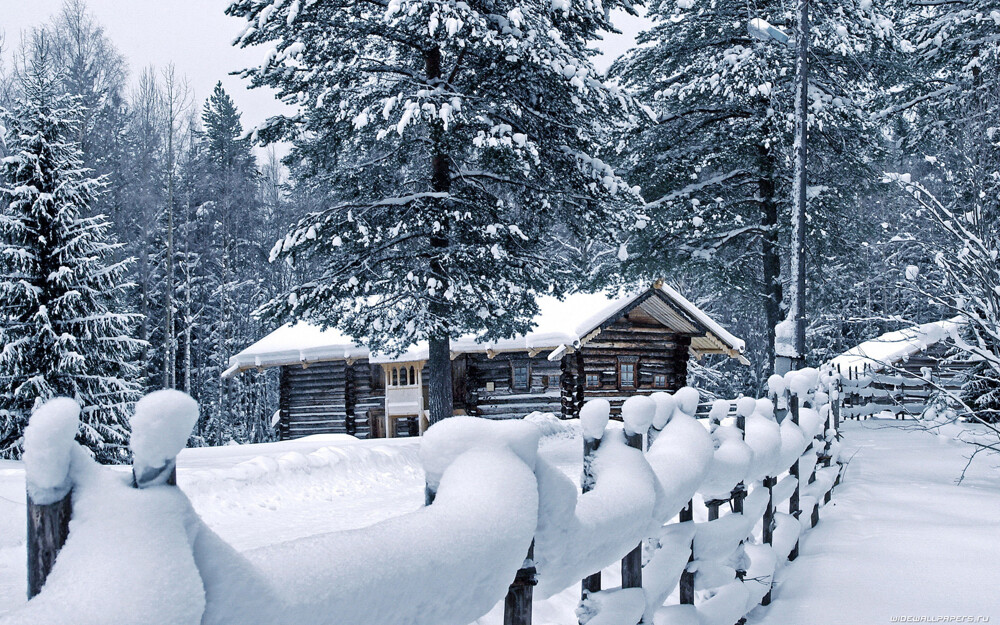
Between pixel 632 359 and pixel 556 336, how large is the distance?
3927 mm

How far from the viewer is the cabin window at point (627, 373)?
71.3 feet

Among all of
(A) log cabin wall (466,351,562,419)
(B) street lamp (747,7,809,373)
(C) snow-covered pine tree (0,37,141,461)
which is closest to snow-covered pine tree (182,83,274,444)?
(A) log cabin wall (466,351,562,419)

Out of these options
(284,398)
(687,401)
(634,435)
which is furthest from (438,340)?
(284,398)

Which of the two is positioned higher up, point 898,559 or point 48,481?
point 48,481

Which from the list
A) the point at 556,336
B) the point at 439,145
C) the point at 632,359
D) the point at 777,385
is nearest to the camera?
the point at 777,385

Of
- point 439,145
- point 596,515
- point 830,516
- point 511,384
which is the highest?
point 439,145

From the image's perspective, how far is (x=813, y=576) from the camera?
4.53 metres

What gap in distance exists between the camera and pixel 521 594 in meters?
1.90

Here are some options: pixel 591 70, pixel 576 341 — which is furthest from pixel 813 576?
pixel 576 341

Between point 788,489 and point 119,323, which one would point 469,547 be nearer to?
point 788,489

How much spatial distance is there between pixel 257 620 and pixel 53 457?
42cm

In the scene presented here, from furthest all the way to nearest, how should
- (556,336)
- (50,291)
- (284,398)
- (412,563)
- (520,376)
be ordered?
(284,398) < (520,376) < (556,336) < (50,291) < (412,563)

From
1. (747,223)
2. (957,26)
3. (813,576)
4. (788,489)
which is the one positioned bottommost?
(813,576)

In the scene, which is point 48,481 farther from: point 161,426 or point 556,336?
point 556,336
